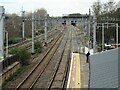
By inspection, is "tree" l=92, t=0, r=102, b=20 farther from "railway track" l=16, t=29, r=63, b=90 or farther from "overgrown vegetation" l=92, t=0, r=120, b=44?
"railway track" l=16, t=29, r=63, b=90

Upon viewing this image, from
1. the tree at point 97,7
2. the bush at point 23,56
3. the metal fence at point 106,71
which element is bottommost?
the bush at point 23,56

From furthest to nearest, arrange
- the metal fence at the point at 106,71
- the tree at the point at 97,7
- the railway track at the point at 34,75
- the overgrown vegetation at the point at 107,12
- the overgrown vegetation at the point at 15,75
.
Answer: the tree at the point at 97,7 < the overgrown vegetation at the point at 107,12 < the overgrown vegetation at the point at 15,75 < the railway track at the point at 34,75 < the metal fence at the point at 106,71

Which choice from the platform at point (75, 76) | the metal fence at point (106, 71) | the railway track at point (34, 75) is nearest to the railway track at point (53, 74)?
the railway track at point (34, 75)

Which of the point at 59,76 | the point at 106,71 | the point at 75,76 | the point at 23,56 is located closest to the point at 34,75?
the point at 59,76

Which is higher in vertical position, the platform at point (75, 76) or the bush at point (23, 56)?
the bush at point (23, 56)

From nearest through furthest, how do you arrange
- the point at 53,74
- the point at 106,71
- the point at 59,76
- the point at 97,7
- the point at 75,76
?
the point at 106,71 < the point at 75,76 < the point at 59,76 < the point at 53,74 < the point at 97,7

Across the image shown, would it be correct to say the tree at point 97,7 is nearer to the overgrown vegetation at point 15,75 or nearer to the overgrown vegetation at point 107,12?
the overgrown vegetation at point 107,12

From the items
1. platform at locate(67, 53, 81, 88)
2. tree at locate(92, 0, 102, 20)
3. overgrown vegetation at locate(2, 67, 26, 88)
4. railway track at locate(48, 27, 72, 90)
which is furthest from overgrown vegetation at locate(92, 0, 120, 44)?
overgrown vegetation at locate(2, 67, 26, 88)

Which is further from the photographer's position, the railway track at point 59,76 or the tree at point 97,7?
the tree at point 97,7

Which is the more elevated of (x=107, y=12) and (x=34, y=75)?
(x=107, y=12)

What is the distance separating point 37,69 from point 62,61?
25.1ft

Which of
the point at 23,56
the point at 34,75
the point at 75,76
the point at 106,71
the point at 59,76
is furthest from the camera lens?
the point at 23,56

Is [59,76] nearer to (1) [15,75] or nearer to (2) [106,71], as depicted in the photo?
(1) [15,75]

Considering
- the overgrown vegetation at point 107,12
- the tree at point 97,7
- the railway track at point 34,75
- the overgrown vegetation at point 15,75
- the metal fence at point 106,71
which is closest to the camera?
the metal fence at point 106,71
